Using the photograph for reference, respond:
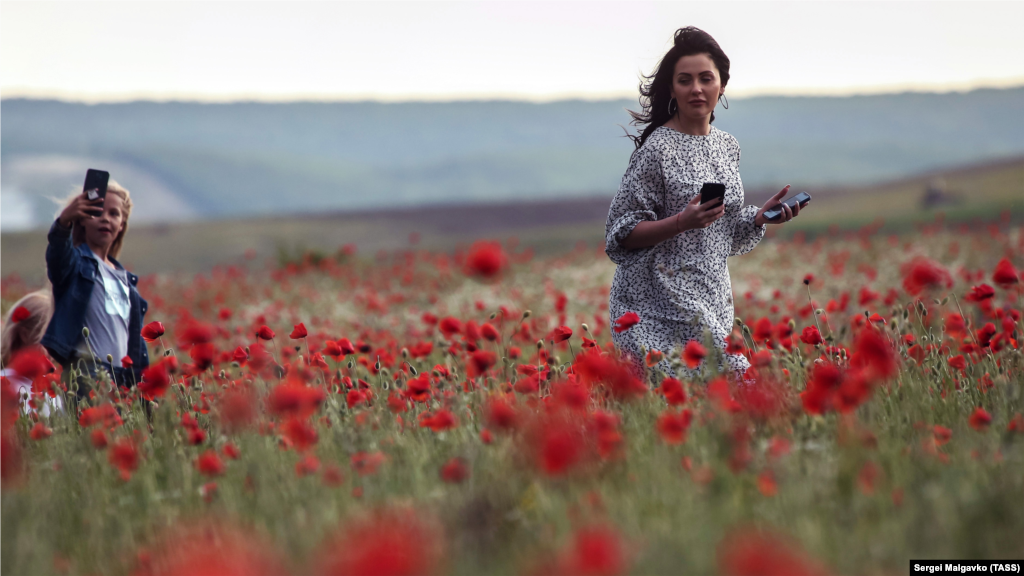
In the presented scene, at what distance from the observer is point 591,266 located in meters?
14.2

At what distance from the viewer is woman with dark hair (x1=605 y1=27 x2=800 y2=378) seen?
11.2 ft

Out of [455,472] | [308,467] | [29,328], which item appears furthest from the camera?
[29,328]

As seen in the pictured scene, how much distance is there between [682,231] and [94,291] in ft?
9.94

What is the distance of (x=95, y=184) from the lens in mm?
3762

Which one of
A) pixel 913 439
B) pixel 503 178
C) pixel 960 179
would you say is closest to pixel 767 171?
pixel 503 178

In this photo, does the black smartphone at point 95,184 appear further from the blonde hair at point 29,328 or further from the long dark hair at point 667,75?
the long dark hair at point 667,75

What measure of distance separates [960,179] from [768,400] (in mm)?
31544

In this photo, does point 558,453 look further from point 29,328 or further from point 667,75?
point 29,328

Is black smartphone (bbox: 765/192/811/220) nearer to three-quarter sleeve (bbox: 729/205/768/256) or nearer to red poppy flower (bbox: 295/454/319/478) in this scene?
three-quarter sleeve (bbox: 729/205/768/256)

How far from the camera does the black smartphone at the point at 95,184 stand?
3.71 metres

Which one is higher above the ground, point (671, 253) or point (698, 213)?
point (698, 213)

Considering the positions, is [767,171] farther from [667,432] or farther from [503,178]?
[667,432]

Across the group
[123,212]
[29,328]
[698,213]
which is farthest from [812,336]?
[29,328]

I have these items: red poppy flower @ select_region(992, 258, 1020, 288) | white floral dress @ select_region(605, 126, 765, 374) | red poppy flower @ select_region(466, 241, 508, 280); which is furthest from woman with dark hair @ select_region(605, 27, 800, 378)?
red poppy flower @ select_region(466, 241, 508, 280)
